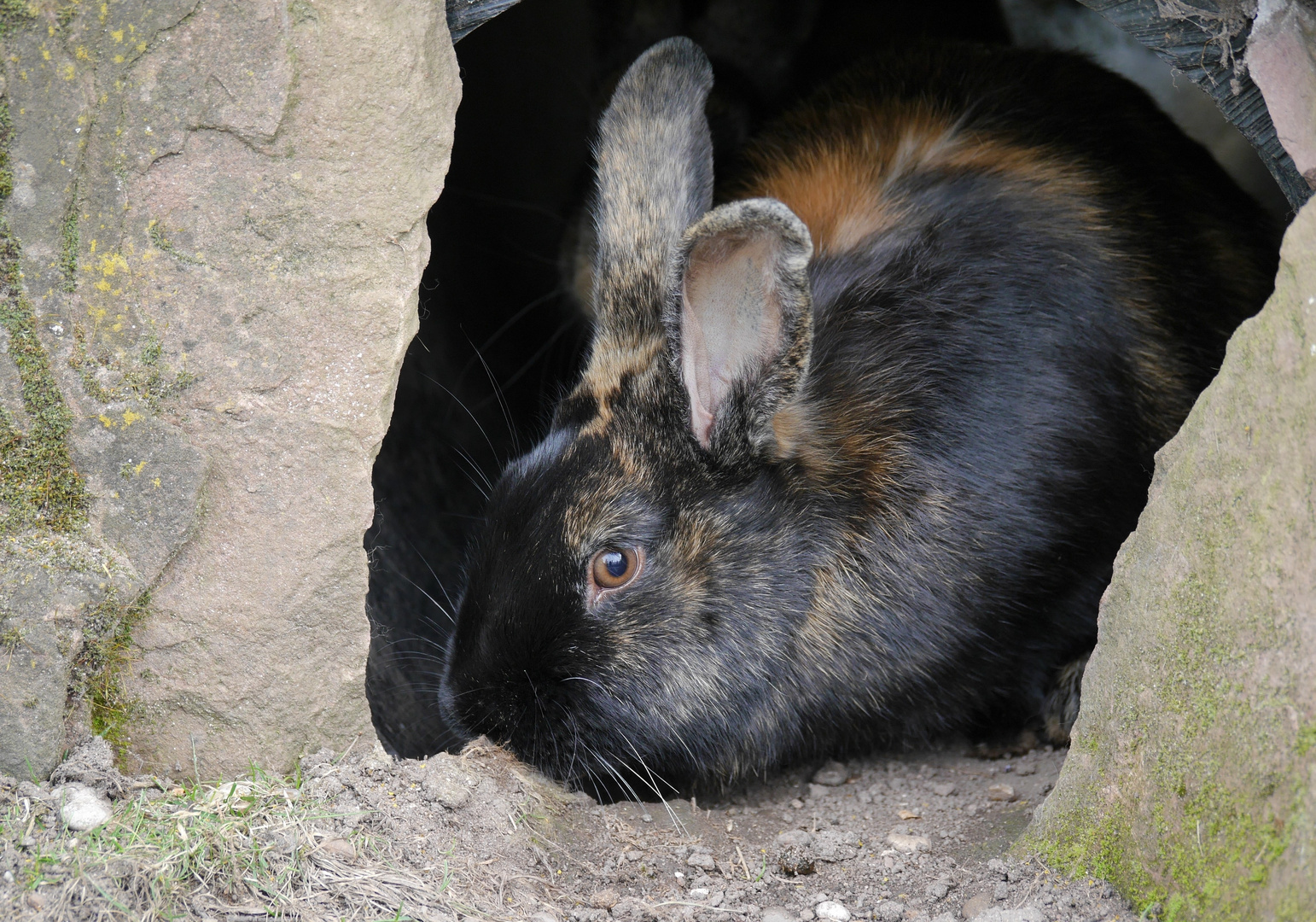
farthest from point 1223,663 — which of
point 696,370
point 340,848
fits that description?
point 340,848

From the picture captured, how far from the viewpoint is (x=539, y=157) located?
621cm

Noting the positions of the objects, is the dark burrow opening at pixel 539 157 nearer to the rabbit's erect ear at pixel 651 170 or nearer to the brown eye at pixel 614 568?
the rabbit's erect ear at pixel 651 170

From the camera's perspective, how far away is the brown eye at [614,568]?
126 inches

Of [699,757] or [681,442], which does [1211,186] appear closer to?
[681,442]

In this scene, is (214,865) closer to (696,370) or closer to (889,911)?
(889,911)

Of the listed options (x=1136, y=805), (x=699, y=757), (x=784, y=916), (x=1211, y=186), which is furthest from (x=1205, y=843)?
(x=1211, y=186)

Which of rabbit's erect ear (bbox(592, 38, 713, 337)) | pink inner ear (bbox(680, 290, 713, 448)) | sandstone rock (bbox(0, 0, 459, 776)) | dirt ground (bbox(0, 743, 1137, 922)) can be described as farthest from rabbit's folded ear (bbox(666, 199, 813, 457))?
dirt ground (bbox(0, 743, 1137, 922))

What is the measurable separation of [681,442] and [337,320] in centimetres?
103

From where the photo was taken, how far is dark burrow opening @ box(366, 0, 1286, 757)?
498 centimetres

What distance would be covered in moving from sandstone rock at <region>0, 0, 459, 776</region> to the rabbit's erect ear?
862 millimetres

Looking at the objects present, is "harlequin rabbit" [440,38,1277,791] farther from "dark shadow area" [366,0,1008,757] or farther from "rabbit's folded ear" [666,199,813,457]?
"dark shadow area" [366,0,1008,757]

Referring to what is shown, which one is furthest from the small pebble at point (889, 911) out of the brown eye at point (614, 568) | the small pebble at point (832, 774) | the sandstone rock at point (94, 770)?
the sandstone rock at point (94, 770)

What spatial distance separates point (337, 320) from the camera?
108 inches

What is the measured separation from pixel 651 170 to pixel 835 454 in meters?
1.08
